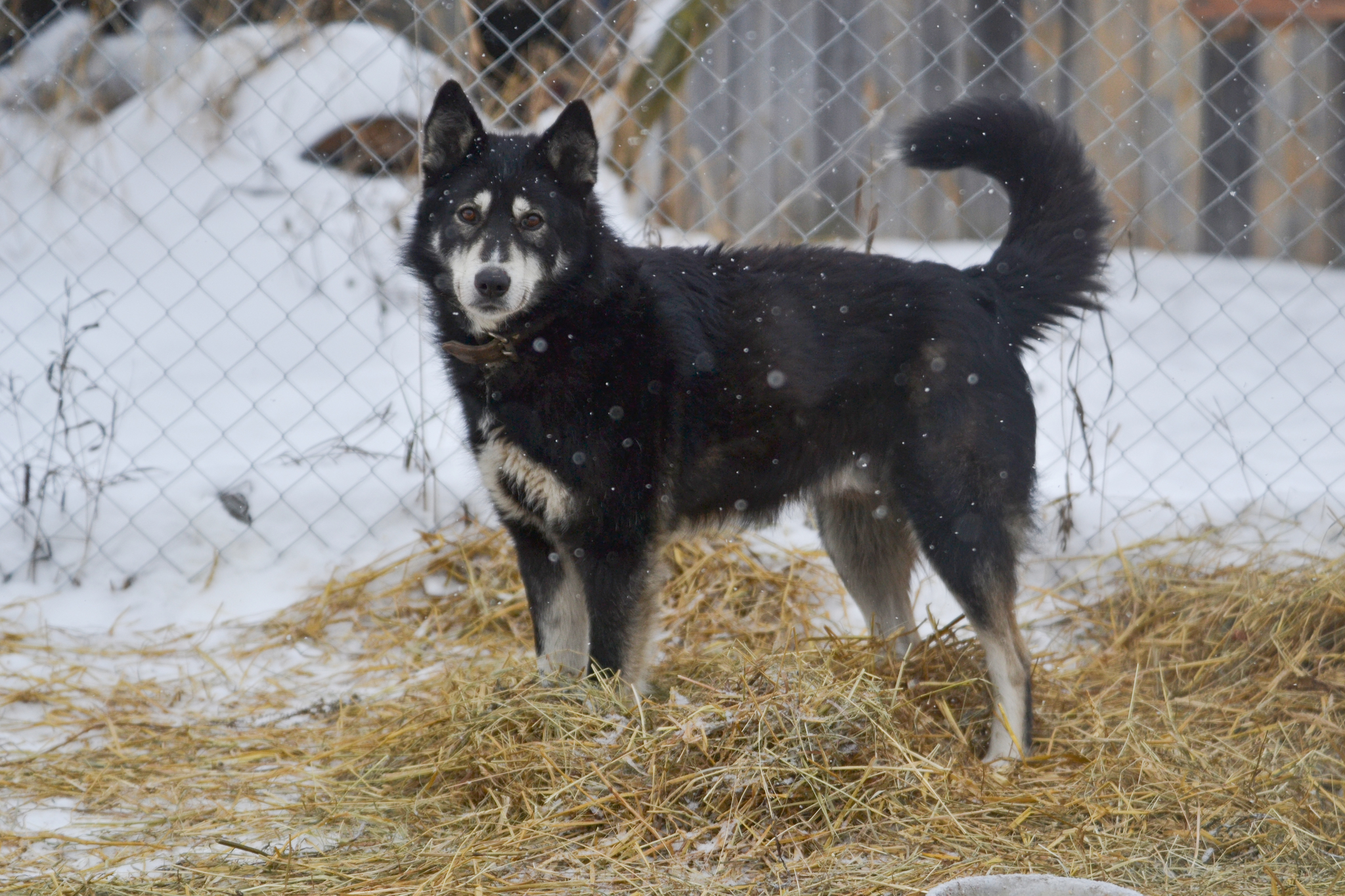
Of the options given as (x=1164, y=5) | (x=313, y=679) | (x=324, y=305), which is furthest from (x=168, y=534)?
(x=1164, y=5)

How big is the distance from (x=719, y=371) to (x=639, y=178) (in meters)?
3.98

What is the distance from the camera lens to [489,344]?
2570mm

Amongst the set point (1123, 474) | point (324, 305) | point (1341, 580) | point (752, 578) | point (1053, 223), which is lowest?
point (1341, 580)

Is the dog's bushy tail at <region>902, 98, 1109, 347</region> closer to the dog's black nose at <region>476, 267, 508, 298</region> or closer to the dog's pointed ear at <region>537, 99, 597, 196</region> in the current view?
the dog's pointed ear at <region>537, 99, 597, 196</region>

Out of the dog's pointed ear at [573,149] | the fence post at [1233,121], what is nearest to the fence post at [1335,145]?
the fence post at [1233,121]

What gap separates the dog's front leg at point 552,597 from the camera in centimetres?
269

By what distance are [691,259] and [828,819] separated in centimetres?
139

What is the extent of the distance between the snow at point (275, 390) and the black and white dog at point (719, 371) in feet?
1.39

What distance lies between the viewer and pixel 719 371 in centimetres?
263

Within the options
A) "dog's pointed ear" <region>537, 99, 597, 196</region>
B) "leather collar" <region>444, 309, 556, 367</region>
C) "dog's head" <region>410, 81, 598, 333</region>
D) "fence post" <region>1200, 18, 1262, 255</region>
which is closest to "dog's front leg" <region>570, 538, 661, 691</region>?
"leather collar" <region>444, 309, 556, 367</region>

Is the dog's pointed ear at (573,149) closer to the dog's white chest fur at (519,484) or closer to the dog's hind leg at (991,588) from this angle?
the dog's white chest fur at (519,484)

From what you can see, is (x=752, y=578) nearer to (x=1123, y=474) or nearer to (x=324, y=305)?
(x=1123, y=474)

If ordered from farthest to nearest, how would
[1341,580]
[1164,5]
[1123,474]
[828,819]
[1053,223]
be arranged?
[1164,5] < [1123,474] < [1341,580] < [1053,223] < [828,819]

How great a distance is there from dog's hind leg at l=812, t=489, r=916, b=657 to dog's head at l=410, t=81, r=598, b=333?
95 centimetres
